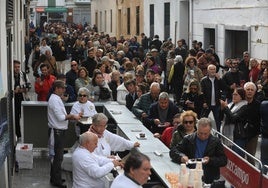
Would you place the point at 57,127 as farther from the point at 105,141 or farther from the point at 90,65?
the point at 90,65

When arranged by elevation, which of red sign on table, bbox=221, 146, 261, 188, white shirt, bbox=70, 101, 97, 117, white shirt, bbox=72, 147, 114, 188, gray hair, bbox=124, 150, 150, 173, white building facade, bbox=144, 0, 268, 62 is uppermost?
white building facade, bbox=144, 0, 268, 62

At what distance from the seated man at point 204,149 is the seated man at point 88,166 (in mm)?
997

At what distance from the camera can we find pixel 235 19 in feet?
84.8

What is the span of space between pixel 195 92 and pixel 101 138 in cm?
493

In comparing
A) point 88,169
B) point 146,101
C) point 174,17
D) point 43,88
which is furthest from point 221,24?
point 88,169

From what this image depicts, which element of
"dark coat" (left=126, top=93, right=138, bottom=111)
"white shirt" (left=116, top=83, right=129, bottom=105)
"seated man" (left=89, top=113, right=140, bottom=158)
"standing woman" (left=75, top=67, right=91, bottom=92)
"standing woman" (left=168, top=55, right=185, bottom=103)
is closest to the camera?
"seated man" (left=89, top=113, right=140, bottom=158)

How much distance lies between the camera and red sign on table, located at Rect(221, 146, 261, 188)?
977 cm

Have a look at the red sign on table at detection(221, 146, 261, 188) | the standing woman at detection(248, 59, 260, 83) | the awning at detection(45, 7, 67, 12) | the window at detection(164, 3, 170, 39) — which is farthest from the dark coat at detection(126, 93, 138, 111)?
the awning at detection(45, 7, 67, 12)

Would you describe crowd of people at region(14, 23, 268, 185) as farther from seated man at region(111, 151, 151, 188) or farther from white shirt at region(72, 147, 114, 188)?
seated man at region(111, 151, 151, 188)

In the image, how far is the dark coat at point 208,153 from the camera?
9.52 meters

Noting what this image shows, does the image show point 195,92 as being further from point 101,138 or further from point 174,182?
point 174,182

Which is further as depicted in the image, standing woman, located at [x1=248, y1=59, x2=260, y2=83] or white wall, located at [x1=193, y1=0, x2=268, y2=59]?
white wall, located at [x1=193, y1=0, x2=268, y2=59]

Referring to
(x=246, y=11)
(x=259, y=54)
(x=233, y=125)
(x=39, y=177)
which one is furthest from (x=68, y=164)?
(x=246, y=11)

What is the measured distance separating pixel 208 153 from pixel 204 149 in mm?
76
